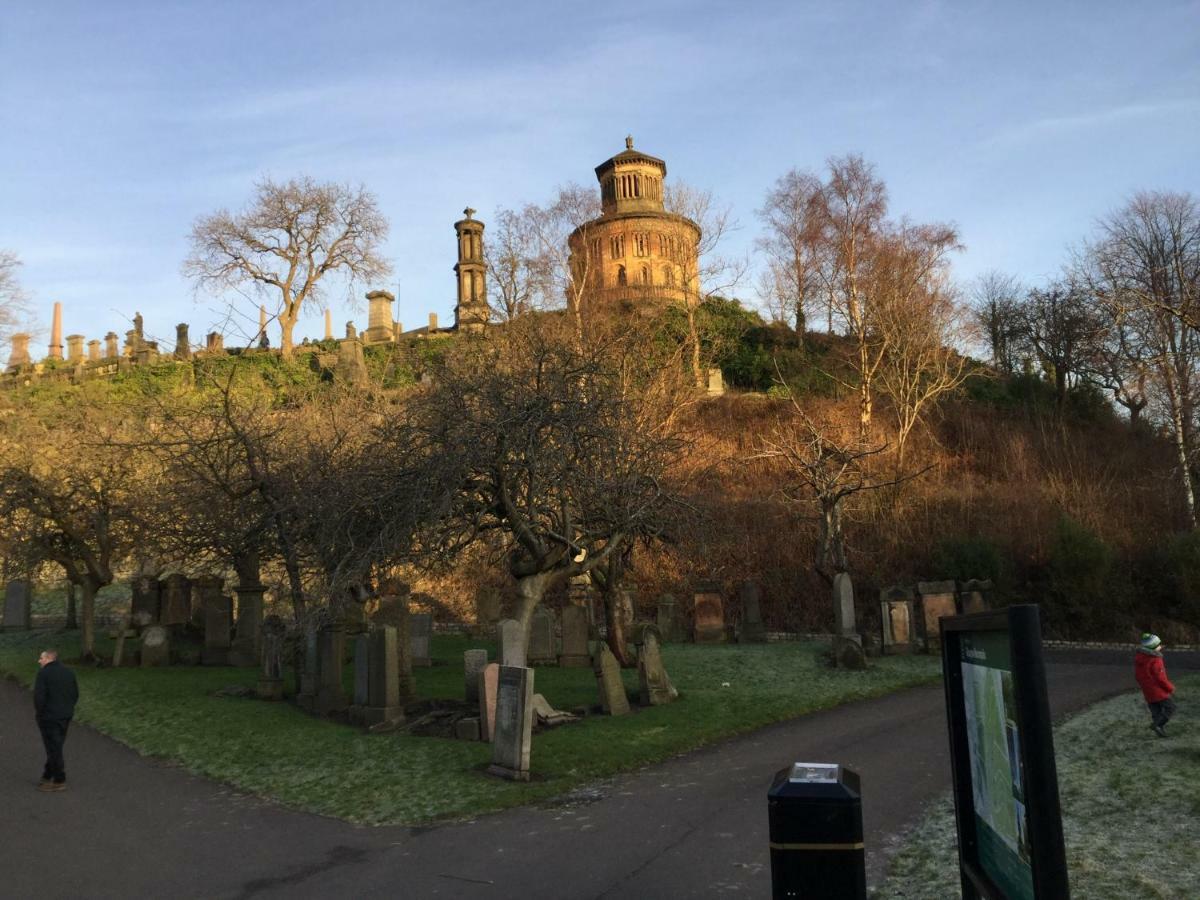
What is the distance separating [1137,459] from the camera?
3403cm

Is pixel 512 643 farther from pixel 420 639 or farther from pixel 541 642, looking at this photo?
pixel 420 639

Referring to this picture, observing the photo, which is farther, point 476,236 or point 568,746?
point 476,236

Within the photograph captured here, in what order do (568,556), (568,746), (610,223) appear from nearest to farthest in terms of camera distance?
1. (568,746)
2. (568,556)
3. (610,223)

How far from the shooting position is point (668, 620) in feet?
79.6

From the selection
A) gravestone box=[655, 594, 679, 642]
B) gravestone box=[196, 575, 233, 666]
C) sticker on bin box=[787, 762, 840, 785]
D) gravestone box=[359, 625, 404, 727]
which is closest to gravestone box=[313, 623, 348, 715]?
gravestone box=[359, 625, 404, 727]

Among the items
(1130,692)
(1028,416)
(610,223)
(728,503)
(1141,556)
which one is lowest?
(1130,692)

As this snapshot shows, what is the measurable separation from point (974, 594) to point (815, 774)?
1890cm

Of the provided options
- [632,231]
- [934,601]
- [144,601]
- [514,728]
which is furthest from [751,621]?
[632,231]

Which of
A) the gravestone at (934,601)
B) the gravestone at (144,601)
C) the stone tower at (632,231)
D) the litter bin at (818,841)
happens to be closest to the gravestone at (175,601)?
the gravestone at (144,601)

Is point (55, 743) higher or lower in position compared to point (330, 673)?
lower

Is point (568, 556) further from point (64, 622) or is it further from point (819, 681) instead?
point (64, 622)

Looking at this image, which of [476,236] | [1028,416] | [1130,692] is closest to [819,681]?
[1130,692]

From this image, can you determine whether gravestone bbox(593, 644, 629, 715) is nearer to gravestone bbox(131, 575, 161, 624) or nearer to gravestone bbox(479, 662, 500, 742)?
gravestone bbox(479, 662, 500, 742)

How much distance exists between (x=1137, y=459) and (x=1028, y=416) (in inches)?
224
